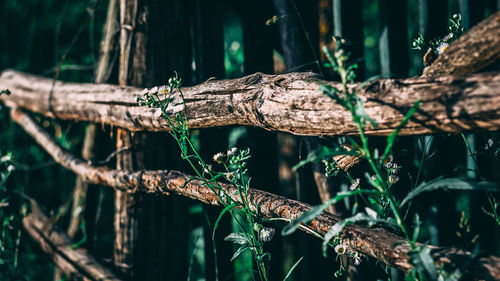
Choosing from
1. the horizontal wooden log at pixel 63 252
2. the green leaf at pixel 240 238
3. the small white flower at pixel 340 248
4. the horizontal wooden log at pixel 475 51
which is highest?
the horizontal wooden log at pixel 475 51

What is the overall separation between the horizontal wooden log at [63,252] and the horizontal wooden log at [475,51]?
1.62 meters

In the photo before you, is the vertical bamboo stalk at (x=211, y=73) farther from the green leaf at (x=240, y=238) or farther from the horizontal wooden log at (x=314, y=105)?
the green leaf at (x=240, y=238)

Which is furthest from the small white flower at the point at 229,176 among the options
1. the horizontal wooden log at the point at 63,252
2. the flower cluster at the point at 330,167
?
the horizontal wooden log at the point at 63,252

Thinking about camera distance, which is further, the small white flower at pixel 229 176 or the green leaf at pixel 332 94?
the small white flower at pixel 229 176

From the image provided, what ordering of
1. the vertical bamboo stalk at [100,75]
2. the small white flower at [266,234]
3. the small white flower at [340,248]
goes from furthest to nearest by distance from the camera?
the vertical bamboo stalk at [100,75], the small white flower at [266,234], the small white flower at [340,248]

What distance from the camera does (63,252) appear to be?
2.11 meters

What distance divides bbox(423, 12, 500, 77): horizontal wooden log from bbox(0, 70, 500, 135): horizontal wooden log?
7 centimetres

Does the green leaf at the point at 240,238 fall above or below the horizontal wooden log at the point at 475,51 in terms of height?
below

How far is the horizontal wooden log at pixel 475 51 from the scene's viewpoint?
2.30 ft

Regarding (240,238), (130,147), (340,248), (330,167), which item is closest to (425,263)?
(340,248)

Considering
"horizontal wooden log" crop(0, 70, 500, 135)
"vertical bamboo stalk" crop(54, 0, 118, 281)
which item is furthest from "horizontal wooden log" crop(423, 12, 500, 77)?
"vertical bamboo stalk" crop(54, 0, 118, 281)

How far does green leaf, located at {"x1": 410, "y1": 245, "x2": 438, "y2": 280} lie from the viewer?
26.3 inches

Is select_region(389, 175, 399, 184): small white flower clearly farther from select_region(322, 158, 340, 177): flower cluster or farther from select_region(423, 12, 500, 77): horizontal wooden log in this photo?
select_region(423, 12, 500, 77): horizontal wooden log

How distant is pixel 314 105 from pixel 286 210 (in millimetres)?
334
